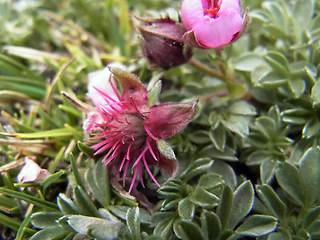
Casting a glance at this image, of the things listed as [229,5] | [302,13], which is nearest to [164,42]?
[229,5]

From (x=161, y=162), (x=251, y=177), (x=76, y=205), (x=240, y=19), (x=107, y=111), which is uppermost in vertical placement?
(x=240, y=19)

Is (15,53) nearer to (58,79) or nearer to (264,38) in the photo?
(58,79)

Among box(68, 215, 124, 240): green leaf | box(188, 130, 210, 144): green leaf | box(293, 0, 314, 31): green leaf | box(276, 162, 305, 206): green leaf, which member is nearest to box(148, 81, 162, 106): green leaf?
box(188, 130, 210, 144): green leaf

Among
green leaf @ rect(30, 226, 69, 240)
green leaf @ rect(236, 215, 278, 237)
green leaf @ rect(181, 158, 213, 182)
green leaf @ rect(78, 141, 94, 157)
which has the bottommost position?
green leaf @ rect(30, 226, 69, 240)

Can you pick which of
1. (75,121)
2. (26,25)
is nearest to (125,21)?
(26,25)

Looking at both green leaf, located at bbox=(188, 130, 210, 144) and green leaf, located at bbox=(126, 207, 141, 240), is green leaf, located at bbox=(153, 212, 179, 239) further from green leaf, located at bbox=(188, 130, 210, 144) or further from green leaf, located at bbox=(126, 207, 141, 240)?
green leaf, located at bbox=(188, 130, 210, 144)

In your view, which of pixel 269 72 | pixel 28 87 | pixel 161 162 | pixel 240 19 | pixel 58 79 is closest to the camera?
pixel 240 19

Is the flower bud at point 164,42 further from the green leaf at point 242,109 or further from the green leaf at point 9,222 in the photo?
the green leaf at point 9,222

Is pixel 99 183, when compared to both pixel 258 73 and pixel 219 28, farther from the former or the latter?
pixel 258 73
